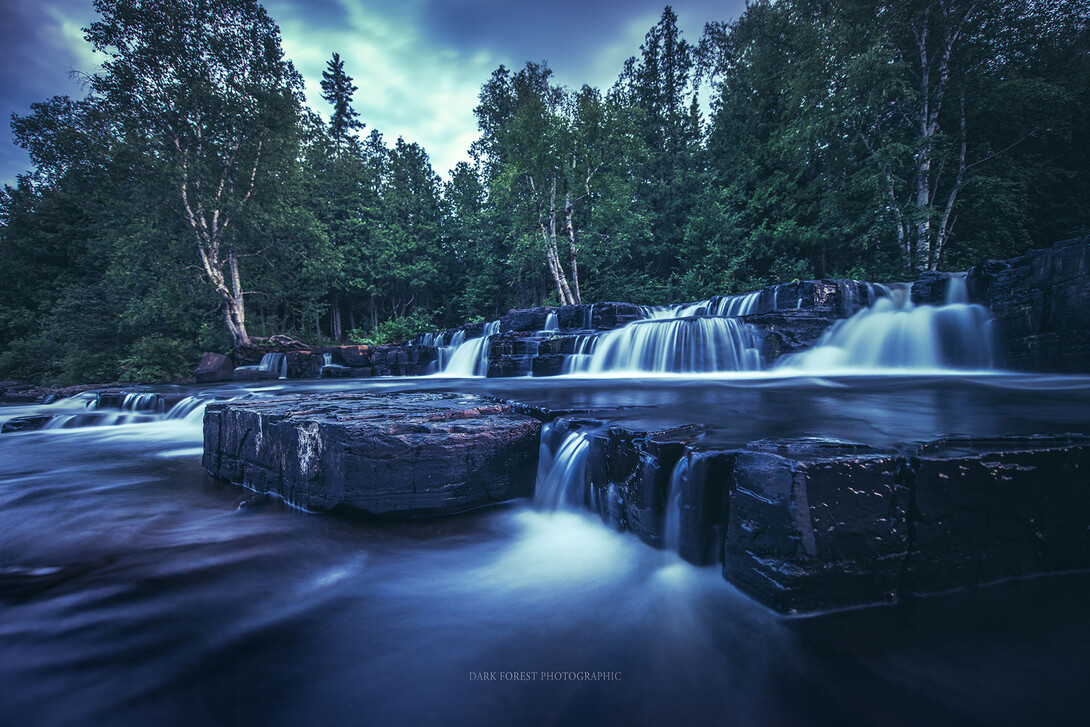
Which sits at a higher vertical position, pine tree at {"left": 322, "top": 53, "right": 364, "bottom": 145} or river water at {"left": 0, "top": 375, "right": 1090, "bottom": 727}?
pine tree at {"left": 322, "top": 53, "right": 364, "bottom": 145}

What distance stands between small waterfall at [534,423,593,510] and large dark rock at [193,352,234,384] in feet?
50.6

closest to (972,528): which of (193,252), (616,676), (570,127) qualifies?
(616,676)

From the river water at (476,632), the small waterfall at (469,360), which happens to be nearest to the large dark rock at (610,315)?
the small waterfall at (469,360)

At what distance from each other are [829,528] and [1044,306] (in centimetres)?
915

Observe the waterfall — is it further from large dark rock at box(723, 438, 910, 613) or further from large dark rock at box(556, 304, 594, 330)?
large dark rock at box(723, 438, 910, 613)

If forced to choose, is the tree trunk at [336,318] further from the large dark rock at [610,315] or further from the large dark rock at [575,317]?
the large dark rock at [610,315]

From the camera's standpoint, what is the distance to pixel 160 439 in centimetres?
553

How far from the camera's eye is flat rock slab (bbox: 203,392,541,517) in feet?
A: 8.89

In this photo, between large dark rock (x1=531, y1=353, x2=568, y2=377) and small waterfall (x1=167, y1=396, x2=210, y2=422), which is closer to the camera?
small waterfall (x1=167, y1=396, x2=210, y2=422)

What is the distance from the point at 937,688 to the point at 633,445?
140 cm

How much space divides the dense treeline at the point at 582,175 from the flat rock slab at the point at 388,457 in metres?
15.7

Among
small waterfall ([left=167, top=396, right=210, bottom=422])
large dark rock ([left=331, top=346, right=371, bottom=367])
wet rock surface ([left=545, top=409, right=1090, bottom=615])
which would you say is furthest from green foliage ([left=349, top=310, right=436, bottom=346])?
wet rock surface ([left=545, top=409, right=1090, bottom=615])

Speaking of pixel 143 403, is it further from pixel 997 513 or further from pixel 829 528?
pixel 997 513

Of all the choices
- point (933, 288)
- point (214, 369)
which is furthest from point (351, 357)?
point (933, 288)
